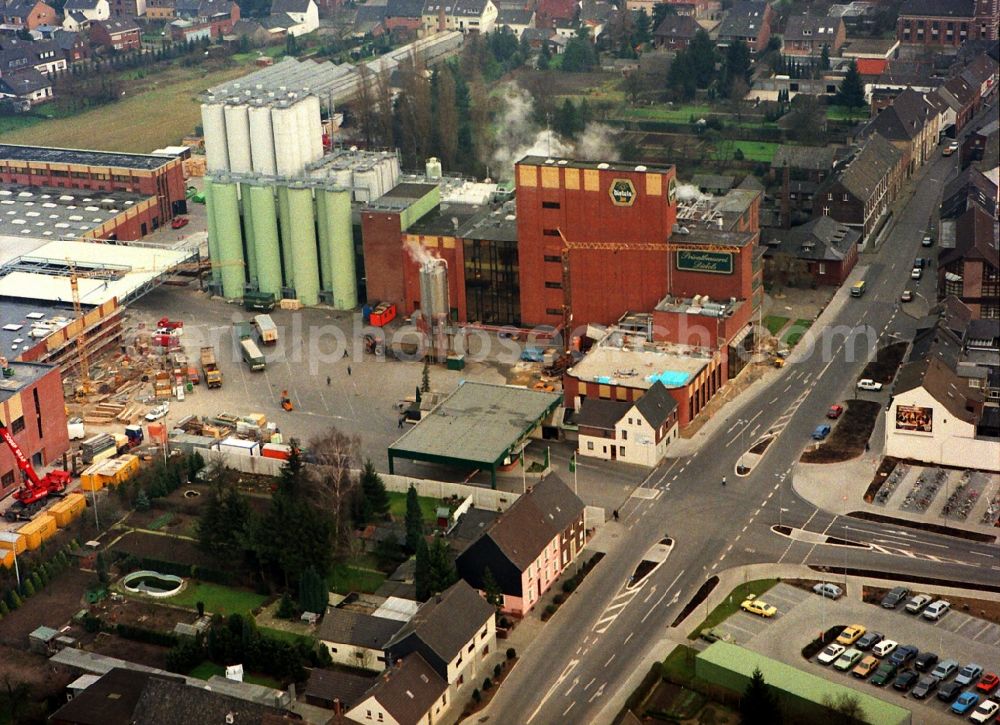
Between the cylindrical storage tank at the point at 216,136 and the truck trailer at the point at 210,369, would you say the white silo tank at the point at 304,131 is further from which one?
the truck trailer at the point at 210,369

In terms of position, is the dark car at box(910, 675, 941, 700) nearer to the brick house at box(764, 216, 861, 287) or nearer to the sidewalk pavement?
the sidewalk pavement

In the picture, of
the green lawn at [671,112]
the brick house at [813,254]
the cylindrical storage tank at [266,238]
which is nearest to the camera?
the cylindrical storage tank at [266,238]

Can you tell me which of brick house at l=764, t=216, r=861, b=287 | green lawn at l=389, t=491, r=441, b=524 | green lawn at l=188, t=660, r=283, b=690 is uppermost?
brick house at l=764, t=216, r=861, b=287

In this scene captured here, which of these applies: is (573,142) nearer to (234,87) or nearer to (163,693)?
(234,87)

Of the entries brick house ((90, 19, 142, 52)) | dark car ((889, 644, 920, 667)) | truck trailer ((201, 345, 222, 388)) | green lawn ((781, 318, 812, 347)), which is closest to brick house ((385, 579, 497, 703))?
dark car ((889, 644, 920, 667))

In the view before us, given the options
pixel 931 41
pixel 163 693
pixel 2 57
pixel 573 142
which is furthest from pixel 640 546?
pixel 2 57

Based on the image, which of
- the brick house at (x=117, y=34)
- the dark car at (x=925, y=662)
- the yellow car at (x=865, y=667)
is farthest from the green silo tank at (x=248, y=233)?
the brick house at (x=117, y=34)

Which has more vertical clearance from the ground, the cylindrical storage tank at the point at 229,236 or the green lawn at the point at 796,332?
the cylindrical storage tank at the point at 229,236
